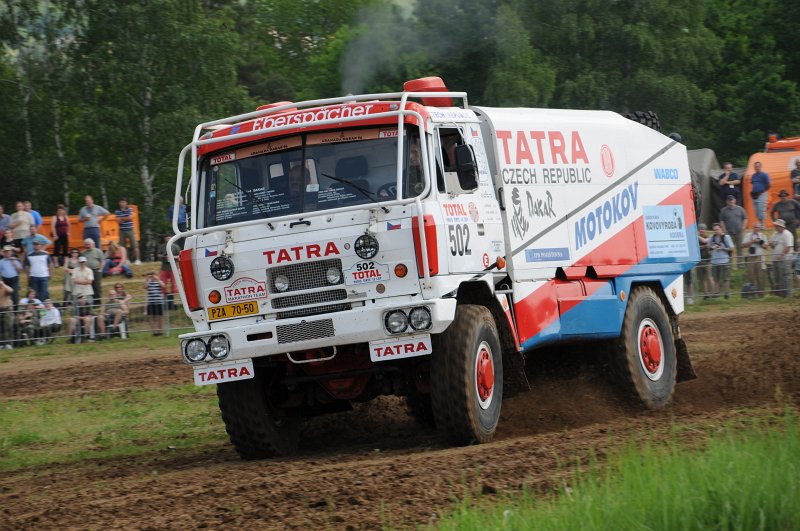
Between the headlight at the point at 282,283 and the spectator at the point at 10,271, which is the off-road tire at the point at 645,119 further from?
the spectator at the point at 10,271

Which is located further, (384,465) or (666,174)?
(666,174)

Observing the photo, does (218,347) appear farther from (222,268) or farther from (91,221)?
(91,221)

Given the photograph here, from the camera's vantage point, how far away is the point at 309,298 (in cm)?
996

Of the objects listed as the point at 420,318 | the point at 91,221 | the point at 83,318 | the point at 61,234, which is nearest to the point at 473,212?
the point at 420,318

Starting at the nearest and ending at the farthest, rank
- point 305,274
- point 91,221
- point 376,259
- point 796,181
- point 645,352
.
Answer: point 376,259
point 305,274
point 645,352
point 796,181
point 91,221

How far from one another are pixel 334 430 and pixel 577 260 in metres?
3.00

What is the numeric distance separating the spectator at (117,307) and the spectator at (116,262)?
3.75 meters

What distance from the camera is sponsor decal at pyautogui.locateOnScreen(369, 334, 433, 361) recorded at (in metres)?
9.59

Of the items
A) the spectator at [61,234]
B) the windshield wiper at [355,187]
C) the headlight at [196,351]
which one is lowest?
the headlight at [196,351]

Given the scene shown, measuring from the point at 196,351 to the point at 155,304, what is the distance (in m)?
14.7

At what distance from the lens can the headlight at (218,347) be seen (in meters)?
10.0

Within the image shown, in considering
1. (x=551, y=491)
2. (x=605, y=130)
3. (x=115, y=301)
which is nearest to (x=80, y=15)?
(x=115, y=301)

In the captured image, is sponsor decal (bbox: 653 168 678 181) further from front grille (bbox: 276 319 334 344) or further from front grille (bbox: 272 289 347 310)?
front grille (bbox: 276 319 334 344)

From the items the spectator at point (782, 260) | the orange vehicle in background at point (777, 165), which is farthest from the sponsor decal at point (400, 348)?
the orange vehicle in background at point (777, 165)
